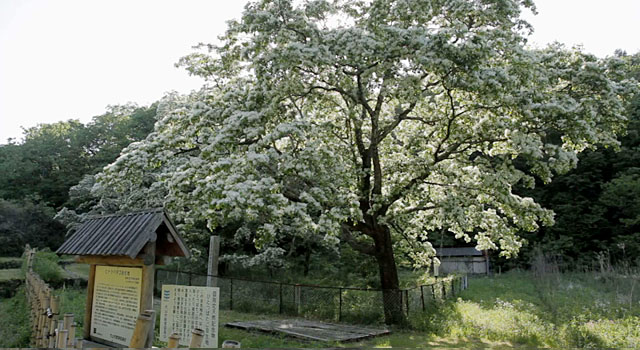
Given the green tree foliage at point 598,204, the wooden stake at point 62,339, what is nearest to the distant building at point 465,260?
the green tree foliage at point 598,204

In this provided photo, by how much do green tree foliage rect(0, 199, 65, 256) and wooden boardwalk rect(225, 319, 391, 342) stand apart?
23512 mm

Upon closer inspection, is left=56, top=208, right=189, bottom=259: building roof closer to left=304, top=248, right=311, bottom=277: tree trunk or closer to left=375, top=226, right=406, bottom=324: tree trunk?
left=375, top=226, right=406, bottom=324: tree trunk

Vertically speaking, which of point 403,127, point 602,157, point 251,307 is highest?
point 602,157

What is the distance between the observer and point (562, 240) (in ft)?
99.2

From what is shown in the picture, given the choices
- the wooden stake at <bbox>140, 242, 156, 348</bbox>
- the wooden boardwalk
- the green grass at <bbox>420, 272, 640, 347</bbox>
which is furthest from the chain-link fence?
the wooden stake at <bbox>140, 242, 156, 348</bbox>

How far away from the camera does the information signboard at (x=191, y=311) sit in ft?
20.7

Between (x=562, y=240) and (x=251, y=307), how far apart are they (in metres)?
23.8

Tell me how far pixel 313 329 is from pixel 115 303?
19.7 feet

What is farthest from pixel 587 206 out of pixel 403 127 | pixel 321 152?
pixel 321 152

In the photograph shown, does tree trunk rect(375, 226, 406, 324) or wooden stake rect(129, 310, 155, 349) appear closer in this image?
wooden stake rect(129, 310, 155, 349)

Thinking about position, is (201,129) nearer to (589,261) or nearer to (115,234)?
(115,234)

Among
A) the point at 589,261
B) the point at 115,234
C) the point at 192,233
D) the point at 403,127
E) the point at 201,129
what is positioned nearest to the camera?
the point at 115,234

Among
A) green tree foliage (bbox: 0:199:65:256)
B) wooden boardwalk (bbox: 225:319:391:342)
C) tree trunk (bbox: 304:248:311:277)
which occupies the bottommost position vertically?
wooden boardwalk (bbox: 225:319:391:342)

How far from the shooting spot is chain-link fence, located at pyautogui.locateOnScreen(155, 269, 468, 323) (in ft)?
41.5
